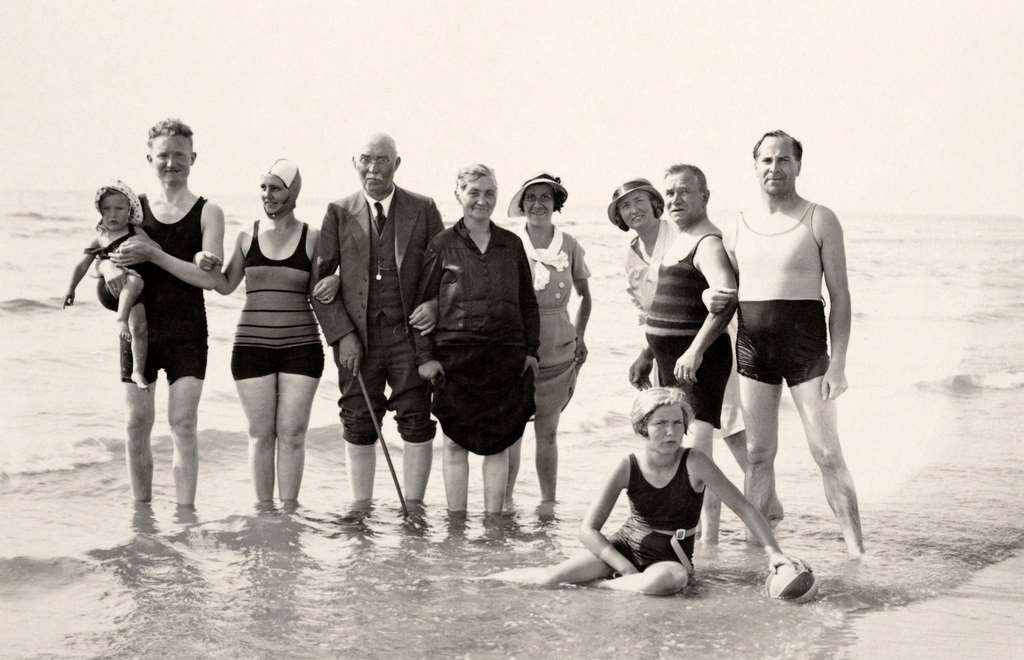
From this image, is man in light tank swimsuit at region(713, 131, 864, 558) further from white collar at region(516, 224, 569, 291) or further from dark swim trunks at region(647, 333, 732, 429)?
white collar at region(516, 224, 569, 291)

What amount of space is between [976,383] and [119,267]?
9.19 meters

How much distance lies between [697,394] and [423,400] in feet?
4.57

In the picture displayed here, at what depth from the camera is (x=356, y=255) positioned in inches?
218

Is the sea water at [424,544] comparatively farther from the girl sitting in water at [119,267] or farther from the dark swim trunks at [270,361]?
the girl sitting in water at [119,267]

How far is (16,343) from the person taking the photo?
43.6 feet

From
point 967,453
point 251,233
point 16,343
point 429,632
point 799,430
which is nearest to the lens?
point 429,632

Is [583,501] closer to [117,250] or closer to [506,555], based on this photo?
[506,555]

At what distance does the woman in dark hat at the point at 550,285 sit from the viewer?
580cm

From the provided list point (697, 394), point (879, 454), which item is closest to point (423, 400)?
point (697, 394)

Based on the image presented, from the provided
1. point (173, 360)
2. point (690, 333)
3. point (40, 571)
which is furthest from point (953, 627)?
point (40, 571)

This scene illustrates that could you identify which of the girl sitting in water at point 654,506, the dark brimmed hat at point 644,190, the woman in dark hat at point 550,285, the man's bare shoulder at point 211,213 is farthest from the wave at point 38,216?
the girl sitting in water at point 654,506

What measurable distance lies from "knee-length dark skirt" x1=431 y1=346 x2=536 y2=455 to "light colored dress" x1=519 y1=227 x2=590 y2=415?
1.06 feet

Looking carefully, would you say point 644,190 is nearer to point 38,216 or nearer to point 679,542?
point 679,542

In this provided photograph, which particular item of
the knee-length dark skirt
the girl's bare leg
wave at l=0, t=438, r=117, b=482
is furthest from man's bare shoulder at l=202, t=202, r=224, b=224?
wave at l=0, t=438, r=117, b=482
